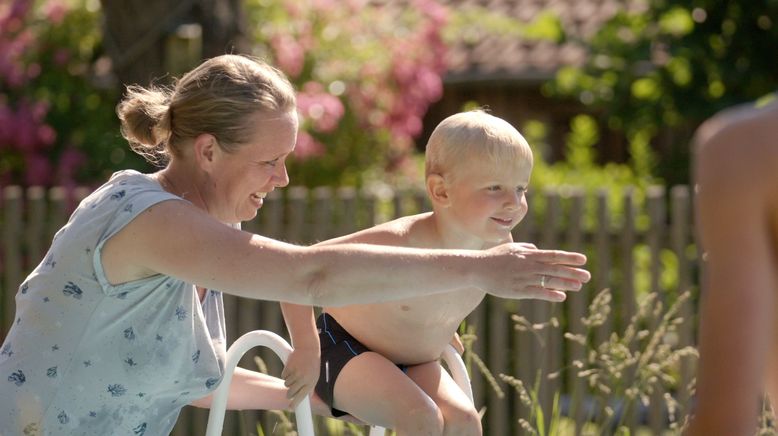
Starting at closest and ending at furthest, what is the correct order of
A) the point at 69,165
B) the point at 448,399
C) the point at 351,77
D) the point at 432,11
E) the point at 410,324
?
the point at 448,399 < the point at 410,324 < the point at 69,165 < the point at 351,77 < the point at 432,11

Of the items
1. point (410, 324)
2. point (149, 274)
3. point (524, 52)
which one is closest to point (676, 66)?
point (524, 52)

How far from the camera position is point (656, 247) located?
258 inches

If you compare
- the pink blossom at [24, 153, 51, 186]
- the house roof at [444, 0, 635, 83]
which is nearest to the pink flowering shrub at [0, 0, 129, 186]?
the pink blossom at [24, 153, 51, 186]

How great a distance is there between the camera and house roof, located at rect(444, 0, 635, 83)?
12.9m

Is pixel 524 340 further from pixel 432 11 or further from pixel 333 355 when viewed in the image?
pixel 432 11

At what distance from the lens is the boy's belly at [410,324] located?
2.97 m

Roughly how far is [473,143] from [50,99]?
6.28 metres

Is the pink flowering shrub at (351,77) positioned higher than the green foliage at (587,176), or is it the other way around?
the pink flowering shrub at (351,77)

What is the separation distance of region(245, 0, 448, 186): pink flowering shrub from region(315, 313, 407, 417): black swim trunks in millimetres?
5216

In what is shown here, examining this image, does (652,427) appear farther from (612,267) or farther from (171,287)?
(171,287)

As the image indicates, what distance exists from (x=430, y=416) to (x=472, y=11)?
37.3ft

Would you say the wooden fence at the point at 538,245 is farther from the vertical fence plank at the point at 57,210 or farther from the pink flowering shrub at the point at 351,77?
the pink flowering shrub at the point at 351,77

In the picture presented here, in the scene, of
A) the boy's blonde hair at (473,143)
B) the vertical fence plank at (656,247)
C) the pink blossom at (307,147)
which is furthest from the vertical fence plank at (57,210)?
the boy's blonde hair at (473,143)

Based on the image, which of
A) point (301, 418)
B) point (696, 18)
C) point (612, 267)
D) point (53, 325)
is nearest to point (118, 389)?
point (53, 325)
